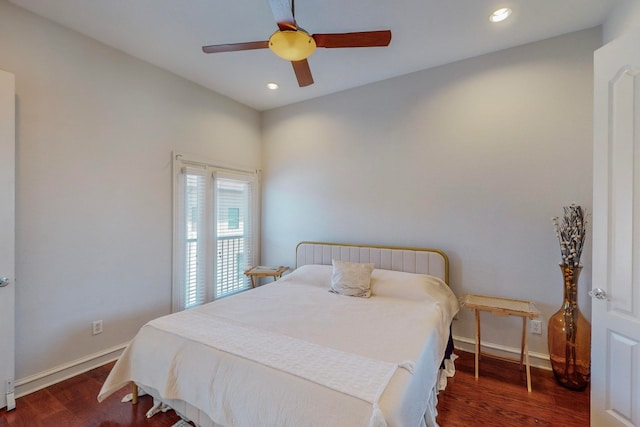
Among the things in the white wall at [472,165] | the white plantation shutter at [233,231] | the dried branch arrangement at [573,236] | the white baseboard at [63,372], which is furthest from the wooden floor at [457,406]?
the white plantation shutter at [233,231]

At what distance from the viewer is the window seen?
123 inches

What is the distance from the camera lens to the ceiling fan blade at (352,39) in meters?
1.69

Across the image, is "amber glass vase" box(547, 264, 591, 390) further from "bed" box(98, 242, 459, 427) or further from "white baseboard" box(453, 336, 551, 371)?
"bed" box(98, 242, 459, 427)

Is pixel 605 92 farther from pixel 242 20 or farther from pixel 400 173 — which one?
pixel 242 20

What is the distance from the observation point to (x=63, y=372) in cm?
227

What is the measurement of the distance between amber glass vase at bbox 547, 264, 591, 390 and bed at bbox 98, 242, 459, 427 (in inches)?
31.7

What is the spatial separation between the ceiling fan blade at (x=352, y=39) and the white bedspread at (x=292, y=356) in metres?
1.95

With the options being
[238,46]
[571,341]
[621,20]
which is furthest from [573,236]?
[238,46]

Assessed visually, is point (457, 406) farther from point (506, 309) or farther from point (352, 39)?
point (352, 39)

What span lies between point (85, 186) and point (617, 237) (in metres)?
3.93

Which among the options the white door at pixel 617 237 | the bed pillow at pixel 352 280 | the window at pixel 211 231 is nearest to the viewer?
the white door at pixel 617 237

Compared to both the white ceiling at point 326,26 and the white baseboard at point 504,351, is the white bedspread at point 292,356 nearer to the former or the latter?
the white baseboard at point 504,351

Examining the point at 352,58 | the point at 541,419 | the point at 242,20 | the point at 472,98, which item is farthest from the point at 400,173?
the point at 541,419

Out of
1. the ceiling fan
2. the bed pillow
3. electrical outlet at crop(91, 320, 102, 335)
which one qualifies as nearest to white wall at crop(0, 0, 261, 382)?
electrical outlet at crop(91, 320, 102, 335)
